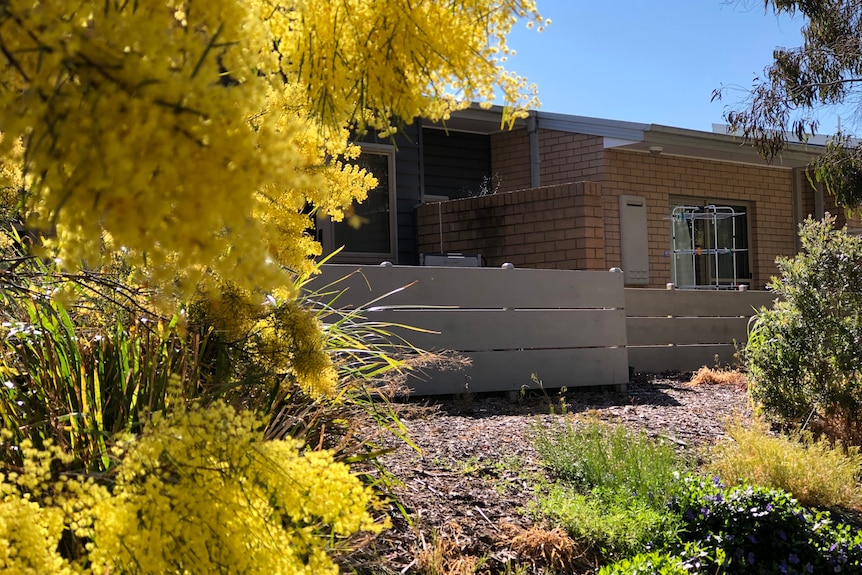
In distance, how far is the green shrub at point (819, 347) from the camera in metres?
6.75

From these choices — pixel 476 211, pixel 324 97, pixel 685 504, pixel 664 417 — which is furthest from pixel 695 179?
pixel 324 97

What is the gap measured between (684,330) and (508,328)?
3.71 m

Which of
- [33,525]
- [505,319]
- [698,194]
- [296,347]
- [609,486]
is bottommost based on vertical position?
[609,486]

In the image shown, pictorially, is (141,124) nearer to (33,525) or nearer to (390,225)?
(33,525)

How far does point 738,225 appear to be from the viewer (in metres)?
14.7

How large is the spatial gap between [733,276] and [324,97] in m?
13.5

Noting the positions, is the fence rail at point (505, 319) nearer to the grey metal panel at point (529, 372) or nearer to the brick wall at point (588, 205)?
the grey metal panel at point (529, 372)

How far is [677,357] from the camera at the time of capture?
1099 cm

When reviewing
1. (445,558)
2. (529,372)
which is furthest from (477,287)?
(445,558)

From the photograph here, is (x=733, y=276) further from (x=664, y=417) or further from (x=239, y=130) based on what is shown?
(x=239, y=130)

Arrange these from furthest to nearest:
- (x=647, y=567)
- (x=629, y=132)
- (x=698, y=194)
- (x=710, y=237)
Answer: (x=710, y=237), (x=698, y=194), (x=629, y=132), (x=647, y=567)

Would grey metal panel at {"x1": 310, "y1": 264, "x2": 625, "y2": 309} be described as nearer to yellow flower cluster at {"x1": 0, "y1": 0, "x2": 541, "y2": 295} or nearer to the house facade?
the house facade

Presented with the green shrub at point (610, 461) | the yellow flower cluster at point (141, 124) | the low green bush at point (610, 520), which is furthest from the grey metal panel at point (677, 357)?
the yellow flower cluster at point (141, 124)

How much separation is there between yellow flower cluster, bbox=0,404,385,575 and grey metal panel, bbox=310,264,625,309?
193 inches
